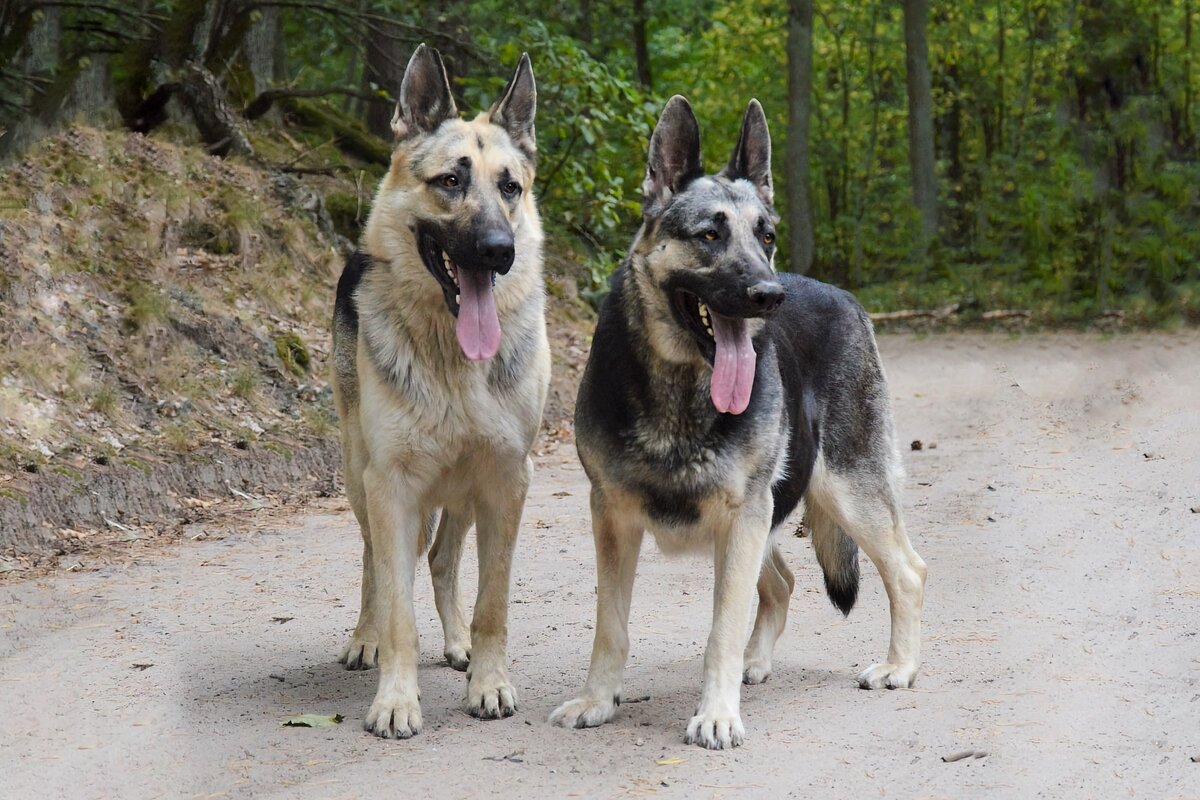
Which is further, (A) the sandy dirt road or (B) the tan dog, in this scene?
(B) the tan dog

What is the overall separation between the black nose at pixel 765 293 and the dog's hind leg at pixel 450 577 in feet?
6.20

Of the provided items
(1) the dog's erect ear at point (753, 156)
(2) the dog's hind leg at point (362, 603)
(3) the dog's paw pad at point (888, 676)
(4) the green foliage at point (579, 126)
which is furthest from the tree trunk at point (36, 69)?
(3) the dog's paw pad at point (888, 676)

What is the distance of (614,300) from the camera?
511cm

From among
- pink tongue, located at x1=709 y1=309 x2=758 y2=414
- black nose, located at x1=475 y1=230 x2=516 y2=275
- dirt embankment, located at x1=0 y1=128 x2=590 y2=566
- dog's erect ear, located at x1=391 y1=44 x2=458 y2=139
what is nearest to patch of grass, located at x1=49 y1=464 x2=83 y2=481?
dirt embankment, located at x1=0 y1=128 x2=590 y2=566

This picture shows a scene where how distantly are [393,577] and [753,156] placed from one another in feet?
7.28

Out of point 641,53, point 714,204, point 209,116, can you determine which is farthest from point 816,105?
point 714,204

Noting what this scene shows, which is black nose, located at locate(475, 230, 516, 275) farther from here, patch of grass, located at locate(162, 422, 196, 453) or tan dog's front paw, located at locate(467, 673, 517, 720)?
patch of grass, located at locate(162, 422, 196, 453)

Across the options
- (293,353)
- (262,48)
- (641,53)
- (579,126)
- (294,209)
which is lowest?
(293,353)

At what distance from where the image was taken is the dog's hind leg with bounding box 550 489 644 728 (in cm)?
480

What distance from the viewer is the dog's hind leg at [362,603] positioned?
5648mm

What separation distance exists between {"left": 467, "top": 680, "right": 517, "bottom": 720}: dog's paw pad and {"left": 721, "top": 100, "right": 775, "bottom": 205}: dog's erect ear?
222 centimetres

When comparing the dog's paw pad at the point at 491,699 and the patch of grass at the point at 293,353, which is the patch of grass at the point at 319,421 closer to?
the patch of grass at the point at 293,353

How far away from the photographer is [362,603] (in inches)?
225

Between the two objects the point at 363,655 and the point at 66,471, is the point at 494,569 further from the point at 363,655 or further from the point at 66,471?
the point at 66,471
